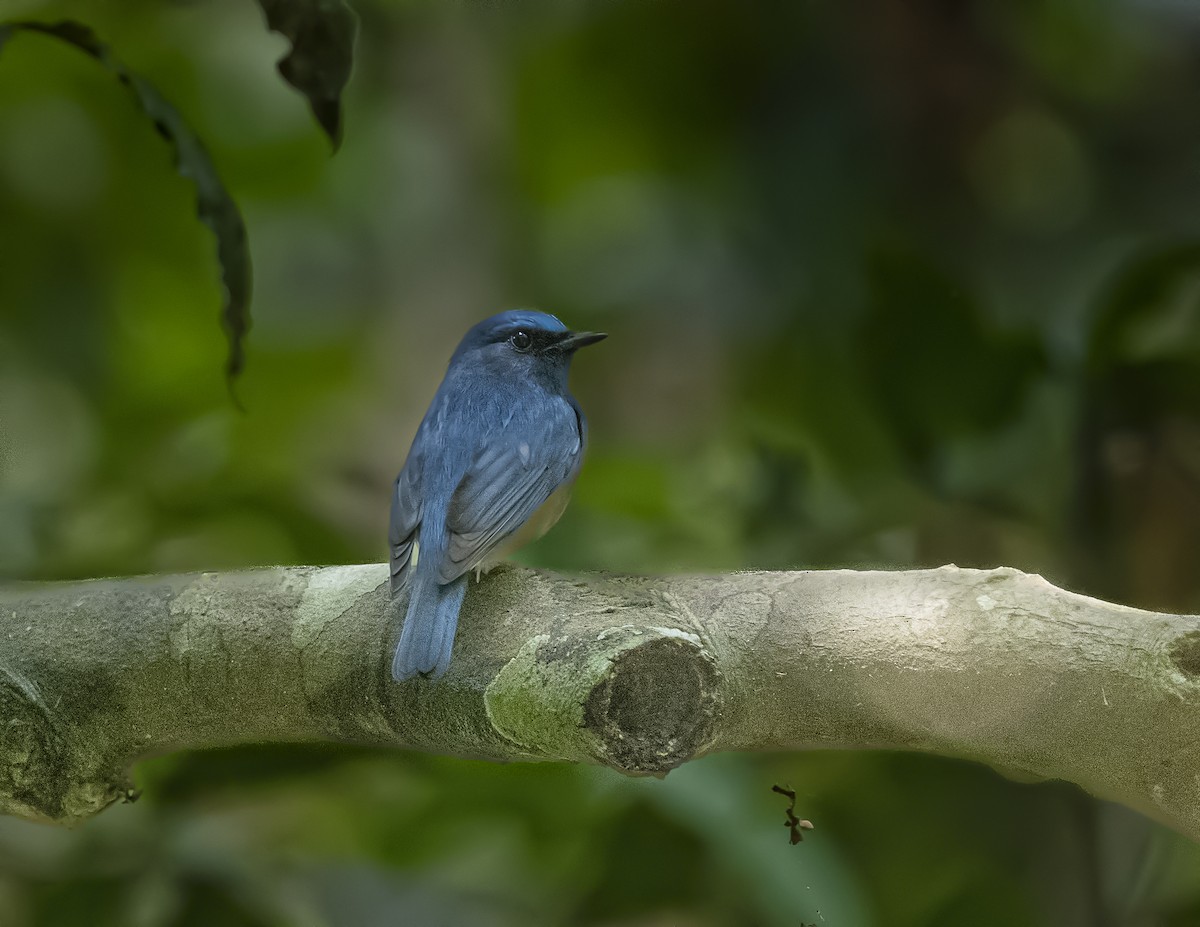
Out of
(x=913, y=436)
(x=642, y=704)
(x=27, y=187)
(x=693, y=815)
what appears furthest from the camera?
(x=27, y=187)

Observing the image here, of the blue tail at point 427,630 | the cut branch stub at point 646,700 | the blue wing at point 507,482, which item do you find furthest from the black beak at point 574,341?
the cut branch stub at point 646,700

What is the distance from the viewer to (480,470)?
1.82 m

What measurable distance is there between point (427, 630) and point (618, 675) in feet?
1.19

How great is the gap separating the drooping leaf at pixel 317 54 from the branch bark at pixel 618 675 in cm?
56

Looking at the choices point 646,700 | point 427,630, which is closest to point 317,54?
point 427,630

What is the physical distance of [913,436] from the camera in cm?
209

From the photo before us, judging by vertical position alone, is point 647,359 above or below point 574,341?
below

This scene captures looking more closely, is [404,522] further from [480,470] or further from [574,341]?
[574,341]

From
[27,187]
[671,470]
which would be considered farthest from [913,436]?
[27,187]

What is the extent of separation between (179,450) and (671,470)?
3.05ft

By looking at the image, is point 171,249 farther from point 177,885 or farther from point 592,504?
point 177,885

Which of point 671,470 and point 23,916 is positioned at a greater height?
point 671,470

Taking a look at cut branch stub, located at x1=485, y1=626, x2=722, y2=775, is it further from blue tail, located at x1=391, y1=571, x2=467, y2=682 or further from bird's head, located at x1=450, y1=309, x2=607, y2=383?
bird's head, located at x1=450, y1=309, x2=607, y2=383

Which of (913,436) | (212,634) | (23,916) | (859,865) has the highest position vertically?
(913,436)
